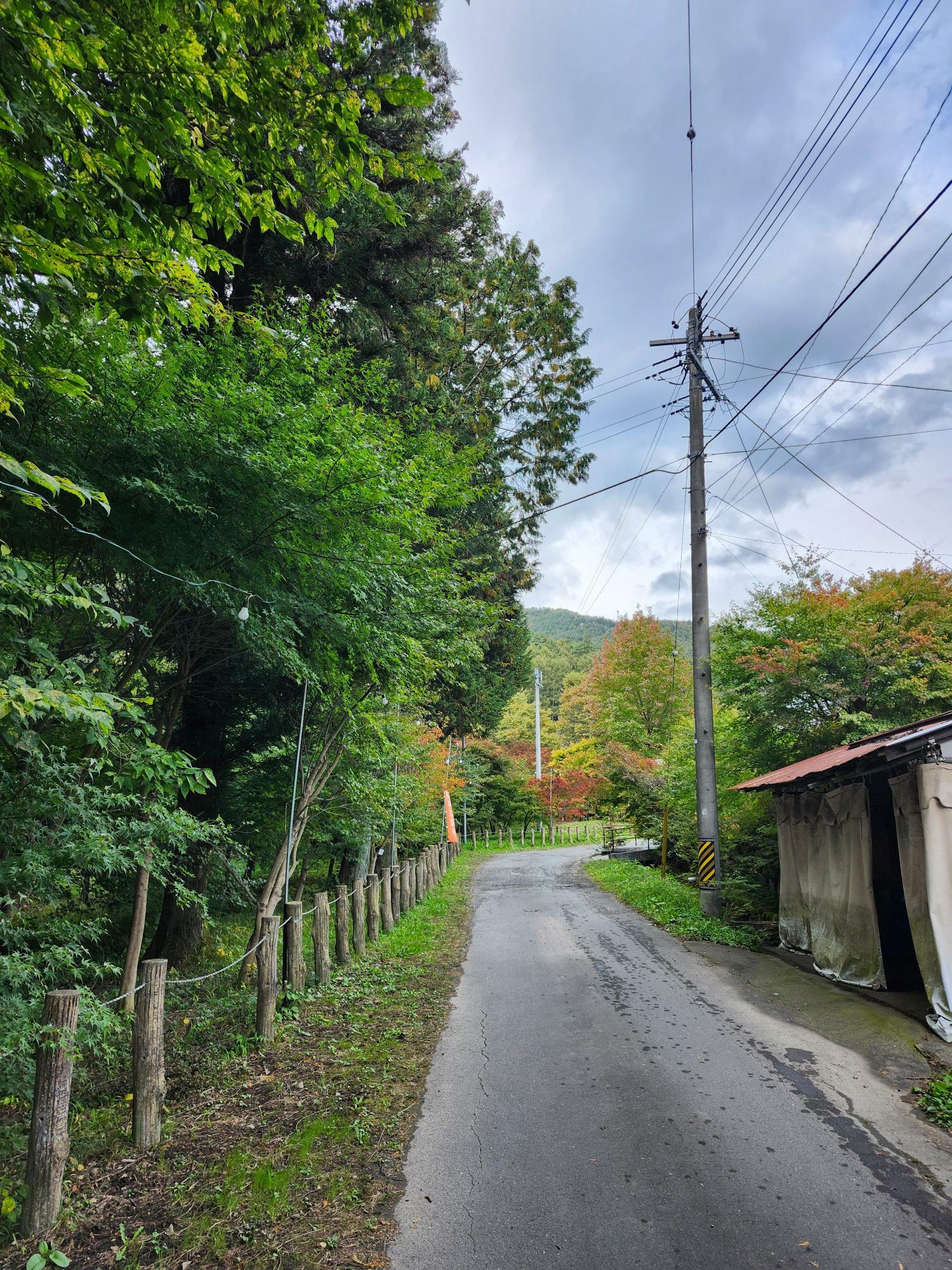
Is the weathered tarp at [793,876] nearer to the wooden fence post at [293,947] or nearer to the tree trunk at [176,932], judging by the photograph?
the wooden fence post at [293,947]

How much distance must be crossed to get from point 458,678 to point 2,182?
920 cm

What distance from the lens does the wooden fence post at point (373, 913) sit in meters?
9.45

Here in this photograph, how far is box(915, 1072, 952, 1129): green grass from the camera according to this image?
4.06 m

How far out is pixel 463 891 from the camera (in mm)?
15977

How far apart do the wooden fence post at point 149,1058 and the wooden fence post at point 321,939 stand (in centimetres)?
299

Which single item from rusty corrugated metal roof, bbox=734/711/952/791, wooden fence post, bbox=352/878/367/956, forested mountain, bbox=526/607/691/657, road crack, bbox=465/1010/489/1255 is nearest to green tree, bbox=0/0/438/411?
road crack, bbox=465/1010/489/1255

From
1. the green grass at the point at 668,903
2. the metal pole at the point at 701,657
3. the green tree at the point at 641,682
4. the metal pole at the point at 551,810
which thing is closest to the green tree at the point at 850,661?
the metal pole at the point at 701,657

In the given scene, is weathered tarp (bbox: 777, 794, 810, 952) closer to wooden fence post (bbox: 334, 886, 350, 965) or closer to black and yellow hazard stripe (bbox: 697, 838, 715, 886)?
black and yellow hazard stripe (bbox: 697, 838, 715, 886)

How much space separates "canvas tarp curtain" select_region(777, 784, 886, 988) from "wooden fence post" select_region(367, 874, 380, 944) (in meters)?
5.80

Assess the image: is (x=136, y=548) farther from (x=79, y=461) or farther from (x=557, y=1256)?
(x=557, y=1256)

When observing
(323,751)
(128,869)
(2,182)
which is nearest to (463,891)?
(323,751)

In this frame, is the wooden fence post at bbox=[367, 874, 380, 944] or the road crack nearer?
the road crack

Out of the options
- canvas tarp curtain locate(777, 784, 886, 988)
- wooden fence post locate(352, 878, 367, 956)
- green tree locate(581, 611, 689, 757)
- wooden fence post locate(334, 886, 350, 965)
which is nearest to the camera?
canvas tarp curtain locate(777, 784, 886, 988)

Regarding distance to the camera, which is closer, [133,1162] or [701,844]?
[133,1162]
